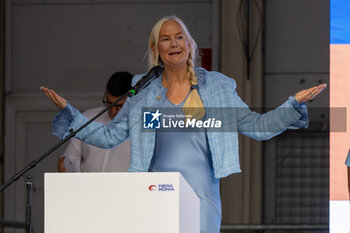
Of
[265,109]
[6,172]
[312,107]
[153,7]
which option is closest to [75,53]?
[153,7]

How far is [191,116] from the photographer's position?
7.72ft

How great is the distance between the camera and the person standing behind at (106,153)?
10.0 feet

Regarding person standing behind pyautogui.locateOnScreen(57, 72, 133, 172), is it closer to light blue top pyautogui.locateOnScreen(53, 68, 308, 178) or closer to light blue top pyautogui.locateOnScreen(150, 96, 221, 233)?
light blue top pyautogui.locateOnScreen(53, 68, 308, 178)

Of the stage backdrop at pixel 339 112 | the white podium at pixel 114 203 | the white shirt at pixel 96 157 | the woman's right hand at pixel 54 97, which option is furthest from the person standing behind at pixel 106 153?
the white podium at pixel 114 203

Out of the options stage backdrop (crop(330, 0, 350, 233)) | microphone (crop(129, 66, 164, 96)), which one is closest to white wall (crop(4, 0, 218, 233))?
stage backdrop (crop(330, 0, 350, 233))

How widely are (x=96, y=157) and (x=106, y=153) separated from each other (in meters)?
0.05

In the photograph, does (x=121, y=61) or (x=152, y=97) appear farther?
(x=121, y=61)

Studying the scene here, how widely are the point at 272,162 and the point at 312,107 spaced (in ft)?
1.34

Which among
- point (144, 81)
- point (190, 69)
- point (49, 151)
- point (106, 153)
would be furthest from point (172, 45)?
point (106, 153)

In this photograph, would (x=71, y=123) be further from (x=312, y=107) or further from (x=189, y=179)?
(x=312, y=107)

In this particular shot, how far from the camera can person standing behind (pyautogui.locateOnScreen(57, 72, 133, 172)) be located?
3.06 meters

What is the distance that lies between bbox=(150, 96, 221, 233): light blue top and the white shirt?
84cm

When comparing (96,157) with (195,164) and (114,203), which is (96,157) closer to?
(195,164)

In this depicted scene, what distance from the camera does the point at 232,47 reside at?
372cm
